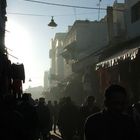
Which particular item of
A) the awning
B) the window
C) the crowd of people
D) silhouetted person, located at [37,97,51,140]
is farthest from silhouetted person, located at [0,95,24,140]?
the window

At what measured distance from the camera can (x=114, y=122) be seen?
500 cm

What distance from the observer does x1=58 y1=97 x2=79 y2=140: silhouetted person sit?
15164mm

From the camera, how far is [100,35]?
174ft

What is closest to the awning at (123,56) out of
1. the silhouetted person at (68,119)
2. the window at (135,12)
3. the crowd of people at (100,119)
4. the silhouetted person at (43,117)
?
the silhouetted person at (68,119)

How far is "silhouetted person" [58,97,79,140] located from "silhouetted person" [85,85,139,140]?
9.94 metres

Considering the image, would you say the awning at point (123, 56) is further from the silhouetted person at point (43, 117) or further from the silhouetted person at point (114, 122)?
the silhouetted person at point (114, 122)

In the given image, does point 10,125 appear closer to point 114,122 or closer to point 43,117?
point 114,122

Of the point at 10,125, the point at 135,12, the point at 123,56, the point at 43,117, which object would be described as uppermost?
the point at 135,12

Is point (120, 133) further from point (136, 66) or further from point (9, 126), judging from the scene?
point (136, 66)

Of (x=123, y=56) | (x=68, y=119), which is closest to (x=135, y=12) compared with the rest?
(x=123, y=56)

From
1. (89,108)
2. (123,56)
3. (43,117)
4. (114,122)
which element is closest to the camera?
(114,122)

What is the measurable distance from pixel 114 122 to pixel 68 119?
411 inches

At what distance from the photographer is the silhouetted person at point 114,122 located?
5000mm

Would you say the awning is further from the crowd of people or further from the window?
the window
